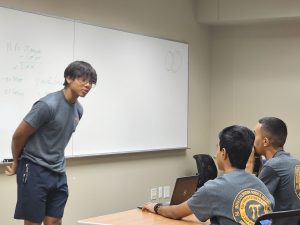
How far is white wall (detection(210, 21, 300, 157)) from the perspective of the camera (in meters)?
6.11

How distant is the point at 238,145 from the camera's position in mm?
2348

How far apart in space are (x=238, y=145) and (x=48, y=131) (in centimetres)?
127

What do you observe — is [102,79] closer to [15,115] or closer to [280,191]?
[15,115]

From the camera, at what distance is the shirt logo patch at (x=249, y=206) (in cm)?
225

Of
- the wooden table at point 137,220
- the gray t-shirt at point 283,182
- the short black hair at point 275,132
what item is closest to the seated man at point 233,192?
the gray t-shirt at point 283,182

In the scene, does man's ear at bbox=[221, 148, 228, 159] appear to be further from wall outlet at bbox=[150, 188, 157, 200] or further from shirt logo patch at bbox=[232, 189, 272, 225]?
wall outlet at bbox=[150, 188, 157, 200]

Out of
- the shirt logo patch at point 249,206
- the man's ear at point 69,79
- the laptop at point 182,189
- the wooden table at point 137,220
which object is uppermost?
the man's ear at point 69,79

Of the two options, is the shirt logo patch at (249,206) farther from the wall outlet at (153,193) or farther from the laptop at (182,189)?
the wall outlet at (153,193)

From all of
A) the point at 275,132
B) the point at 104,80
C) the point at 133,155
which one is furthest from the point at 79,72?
the point at 133,155

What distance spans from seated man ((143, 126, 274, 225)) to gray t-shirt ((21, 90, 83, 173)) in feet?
3.53

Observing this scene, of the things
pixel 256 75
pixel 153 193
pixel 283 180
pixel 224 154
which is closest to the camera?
pixel 224 154

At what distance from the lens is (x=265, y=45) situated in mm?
6281

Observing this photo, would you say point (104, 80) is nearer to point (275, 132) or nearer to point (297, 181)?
point (275, 132)

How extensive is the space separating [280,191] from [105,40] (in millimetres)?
2564
